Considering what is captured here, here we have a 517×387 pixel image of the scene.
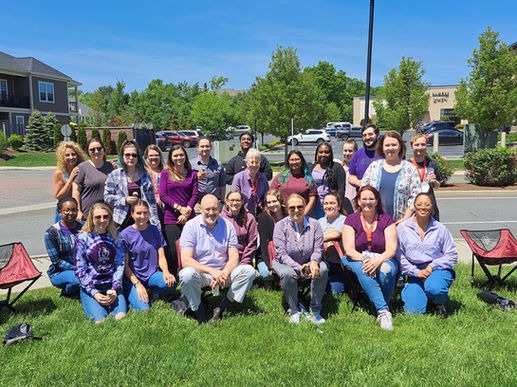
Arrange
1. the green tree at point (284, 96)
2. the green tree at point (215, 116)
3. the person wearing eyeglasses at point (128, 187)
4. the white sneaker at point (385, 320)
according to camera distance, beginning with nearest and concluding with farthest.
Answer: the white sneaker at point (385, 320)
the person wearing eyeglasses at point (128, 187)
the green tree at point (284, 96)
the green tree at point (215, 116)

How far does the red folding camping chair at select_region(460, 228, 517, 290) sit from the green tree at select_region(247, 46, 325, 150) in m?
18.5

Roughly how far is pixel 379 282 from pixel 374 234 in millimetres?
483

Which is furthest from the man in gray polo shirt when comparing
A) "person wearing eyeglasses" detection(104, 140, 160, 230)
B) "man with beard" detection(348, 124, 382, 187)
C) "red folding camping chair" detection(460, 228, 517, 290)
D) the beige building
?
the beige building

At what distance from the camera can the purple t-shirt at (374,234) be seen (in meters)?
4.69

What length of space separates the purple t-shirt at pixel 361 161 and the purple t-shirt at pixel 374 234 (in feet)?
3.94

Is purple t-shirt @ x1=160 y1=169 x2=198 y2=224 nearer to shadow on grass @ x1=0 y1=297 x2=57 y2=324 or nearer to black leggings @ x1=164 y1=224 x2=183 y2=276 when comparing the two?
black leggings @ x1=164 y1=224 x2=183 y2=276

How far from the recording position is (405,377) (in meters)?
3.35

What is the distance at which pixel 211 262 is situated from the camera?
4715mm

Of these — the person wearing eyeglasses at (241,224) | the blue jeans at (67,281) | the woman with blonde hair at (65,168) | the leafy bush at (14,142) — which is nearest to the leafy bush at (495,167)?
the person wearing eyeglasses at (241,224)

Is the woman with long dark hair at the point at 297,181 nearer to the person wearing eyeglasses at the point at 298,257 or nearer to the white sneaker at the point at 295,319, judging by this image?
the person wearing eyeglasses at the point at 298,257

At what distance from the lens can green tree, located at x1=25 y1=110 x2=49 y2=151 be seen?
3306 cm

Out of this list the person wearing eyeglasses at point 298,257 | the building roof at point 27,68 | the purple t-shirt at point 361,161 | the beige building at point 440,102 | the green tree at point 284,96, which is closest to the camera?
the person wearing eyeglasses at point 298,257

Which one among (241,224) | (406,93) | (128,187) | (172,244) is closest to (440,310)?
(241,224)

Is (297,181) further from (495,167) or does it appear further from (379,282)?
(495,167)
